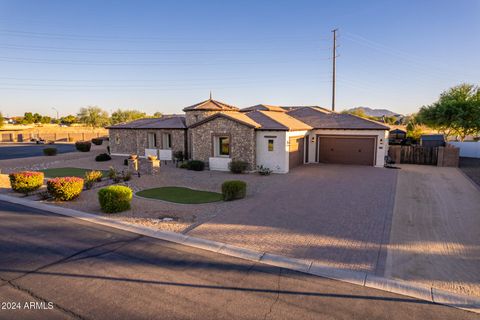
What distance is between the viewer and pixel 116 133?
33531 millimetres

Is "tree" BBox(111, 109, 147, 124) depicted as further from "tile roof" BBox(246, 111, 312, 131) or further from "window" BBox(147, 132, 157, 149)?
"tile roof" BBox(246, 111, 312, 131)

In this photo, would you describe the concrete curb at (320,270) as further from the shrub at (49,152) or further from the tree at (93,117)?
the tree at (93,117)

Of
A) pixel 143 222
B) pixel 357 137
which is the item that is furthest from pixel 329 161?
pixel 143 222

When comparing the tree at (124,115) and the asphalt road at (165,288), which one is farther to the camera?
the tree at (124,115)

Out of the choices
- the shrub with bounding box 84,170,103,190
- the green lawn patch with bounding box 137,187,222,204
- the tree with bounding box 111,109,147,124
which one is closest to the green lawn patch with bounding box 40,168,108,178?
the shrub with bounding box 84,170,103,190

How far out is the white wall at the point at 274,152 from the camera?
2253 cm

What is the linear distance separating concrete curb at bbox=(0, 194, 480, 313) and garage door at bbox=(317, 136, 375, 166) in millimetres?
20241

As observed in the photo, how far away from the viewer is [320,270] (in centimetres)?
789

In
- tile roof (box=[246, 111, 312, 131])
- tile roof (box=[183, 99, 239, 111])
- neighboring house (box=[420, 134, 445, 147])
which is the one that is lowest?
neighboring house (box=[420, 134, 445, 147])

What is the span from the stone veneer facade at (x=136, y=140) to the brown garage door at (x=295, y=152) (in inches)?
402

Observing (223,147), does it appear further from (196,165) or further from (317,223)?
(317,223)

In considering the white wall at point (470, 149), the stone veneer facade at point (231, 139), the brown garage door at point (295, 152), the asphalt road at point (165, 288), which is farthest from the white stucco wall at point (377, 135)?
the asphalt road at point (165, 288)

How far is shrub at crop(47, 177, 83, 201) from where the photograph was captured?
14312 millimetres

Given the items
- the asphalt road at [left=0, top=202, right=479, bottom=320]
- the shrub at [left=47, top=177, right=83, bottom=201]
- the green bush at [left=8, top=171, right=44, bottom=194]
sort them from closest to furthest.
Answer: the asphalt road at [left=0, top=202, right=479, bottom=320], the shrub at [left=47, top=177, right=83, bottom=201], the green bush at [left=8, top=171, right=44, bottom=194]
